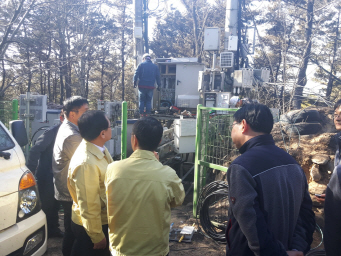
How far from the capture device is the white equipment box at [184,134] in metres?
6.21

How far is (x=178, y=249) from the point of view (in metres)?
3.96

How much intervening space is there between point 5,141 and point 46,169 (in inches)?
37.6

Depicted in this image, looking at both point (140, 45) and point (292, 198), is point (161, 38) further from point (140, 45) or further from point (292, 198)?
point (292, 198)

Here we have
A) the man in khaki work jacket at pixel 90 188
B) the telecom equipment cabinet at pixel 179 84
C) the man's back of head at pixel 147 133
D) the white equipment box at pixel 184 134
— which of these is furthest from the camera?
the telecom equipment cabinet at pixel 179 84

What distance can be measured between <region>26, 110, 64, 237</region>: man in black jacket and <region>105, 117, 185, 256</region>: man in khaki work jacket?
215cm

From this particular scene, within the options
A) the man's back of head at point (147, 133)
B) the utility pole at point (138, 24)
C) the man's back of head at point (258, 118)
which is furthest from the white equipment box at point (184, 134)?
the utility pole at point (138, 24)

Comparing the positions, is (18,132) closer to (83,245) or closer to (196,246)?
(83,245)

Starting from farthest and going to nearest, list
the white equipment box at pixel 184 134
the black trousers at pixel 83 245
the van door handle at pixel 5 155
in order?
1. the white equipment box at pixel 184 134
2. the van door handle at pixel 5 155
3. the black trousers at pixel 83 245

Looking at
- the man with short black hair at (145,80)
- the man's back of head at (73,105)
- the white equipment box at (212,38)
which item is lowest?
the man's back of head at (73,105)

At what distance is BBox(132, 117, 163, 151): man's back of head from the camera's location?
6.54 feet

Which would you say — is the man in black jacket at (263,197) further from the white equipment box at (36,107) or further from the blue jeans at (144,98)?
the blue jeans at (144,98)

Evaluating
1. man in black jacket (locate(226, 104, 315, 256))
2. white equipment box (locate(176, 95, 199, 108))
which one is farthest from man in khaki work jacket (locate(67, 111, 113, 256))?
white equipment box (locate(176, 95, 199, 108))

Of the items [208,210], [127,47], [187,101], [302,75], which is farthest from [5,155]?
[127,47]

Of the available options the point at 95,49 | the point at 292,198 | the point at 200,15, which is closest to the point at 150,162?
the point at 292,198
